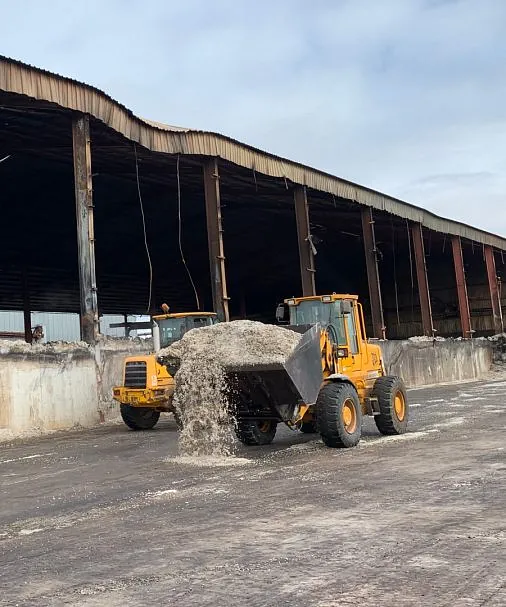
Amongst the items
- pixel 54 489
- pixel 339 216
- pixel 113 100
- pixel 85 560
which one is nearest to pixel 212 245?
pixel 113 100

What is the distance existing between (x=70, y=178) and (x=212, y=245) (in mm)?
5714

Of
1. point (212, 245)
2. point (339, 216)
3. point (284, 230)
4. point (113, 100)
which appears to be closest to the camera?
point (113, 100)

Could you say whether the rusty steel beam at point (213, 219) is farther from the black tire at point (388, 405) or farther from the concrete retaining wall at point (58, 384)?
the black tire at point (388, 405)

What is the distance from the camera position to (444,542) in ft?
15.5

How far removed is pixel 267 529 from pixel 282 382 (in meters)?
3.48

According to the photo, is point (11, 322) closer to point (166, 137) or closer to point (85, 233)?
point (166, 137)

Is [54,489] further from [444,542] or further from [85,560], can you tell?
[444,542]

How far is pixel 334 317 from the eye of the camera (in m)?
10.8

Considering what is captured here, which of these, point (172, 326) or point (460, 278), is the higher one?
point (460, 278)

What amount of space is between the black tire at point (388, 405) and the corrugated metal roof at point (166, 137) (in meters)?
9.89

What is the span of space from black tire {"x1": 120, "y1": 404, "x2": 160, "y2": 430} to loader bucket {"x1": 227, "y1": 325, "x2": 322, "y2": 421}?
229 inches

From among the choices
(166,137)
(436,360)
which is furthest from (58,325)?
(166,137)

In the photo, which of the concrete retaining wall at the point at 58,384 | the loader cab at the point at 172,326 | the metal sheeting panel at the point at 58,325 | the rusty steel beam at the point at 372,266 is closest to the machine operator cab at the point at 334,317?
the loader cab at the point at 172,326

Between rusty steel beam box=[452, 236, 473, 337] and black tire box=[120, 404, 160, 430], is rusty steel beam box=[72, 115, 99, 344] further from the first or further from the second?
rusty steel beam box=[452, 236, 473, 337]
